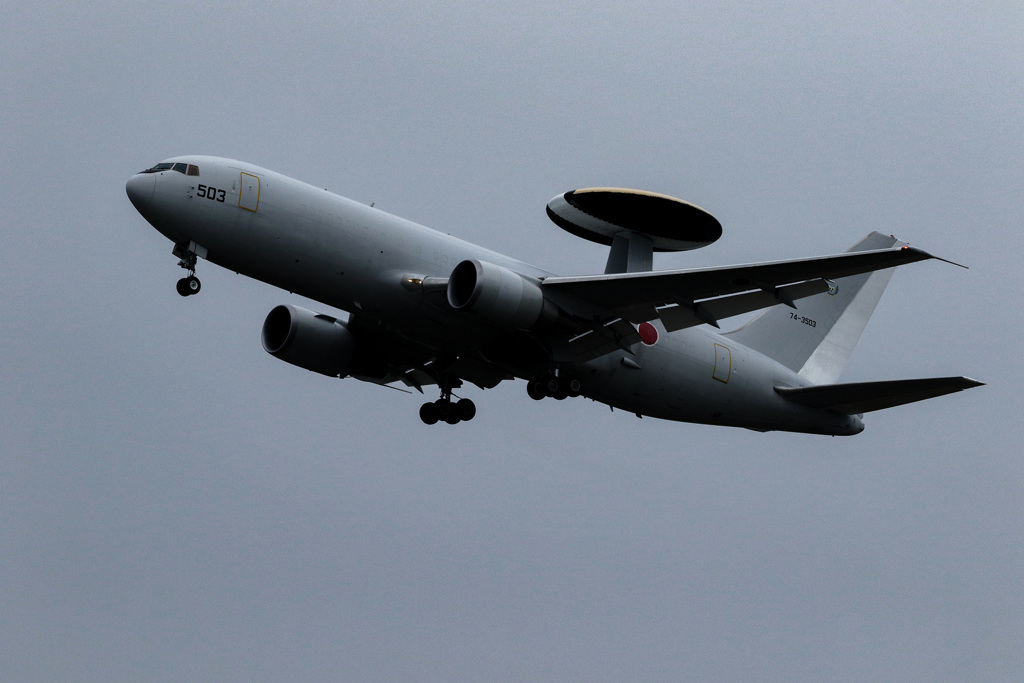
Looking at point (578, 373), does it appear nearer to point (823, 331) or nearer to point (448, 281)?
point (448, 281)

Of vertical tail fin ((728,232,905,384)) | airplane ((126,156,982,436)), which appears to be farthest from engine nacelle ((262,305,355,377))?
vertical tail fin ((728,232,905,384))

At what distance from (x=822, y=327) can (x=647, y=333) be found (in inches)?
378

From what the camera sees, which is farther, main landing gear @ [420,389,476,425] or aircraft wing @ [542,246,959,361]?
main landing gear @ [420,389,476,425]

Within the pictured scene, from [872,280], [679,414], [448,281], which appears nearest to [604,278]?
[448,281]

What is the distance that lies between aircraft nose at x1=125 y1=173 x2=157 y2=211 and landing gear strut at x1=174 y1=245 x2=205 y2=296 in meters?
1.44

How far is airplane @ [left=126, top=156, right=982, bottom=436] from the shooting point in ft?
91.2

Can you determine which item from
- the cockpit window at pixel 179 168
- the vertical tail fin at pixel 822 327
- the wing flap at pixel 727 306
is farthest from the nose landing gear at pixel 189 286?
the vertical tail fin at pixel 822 327

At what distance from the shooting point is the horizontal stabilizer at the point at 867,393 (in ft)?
102

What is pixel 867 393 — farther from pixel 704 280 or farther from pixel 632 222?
pixel 632 222

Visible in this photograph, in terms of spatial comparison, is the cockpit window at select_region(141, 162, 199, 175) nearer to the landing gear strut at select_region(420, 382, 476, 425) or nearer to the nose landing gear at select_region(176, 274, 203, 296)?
the nose landing gear at select_region(176, 274, 203, 296)

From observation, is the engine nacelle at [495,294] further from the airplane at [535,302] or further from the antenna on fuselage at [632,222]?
the antenna on fuselage at [632,222]

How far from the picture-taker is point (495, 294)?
2825 centimetres

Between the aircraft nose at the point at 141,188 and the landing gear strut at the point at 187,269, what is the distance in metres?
1.44

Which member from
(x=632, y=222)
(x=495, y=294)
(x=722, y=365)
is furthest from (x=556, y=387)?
(x=722, y=365)
